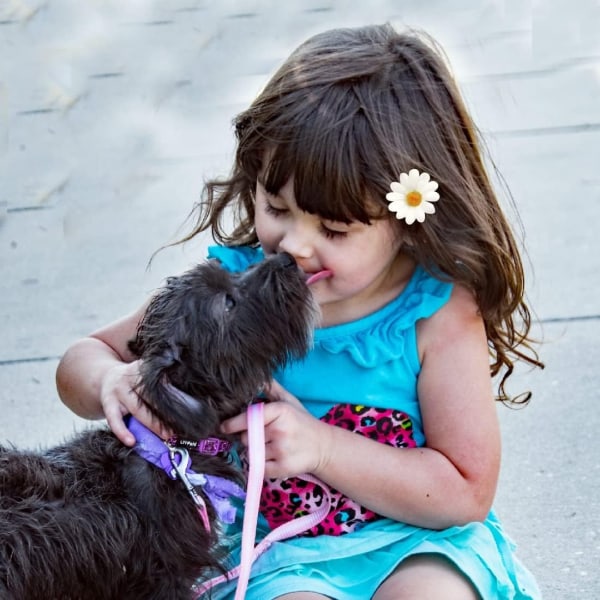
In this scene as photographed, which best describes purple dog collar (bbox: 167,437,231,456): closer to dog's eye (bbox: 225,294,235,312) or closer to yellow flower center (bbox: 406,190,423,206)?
dog's eye (bbox: 225,294,235,312)

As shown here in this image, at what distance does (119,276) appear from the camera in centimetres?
587

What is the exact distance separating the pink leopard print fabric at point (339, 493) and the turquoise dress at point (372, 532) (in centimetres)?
2

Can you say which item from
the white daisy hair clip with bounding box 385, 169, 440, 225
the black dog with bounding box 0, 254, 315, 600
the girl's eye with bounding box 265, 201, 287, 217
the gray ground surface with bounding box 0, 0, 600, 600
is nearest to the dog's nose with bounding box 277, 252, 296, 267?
the black dog with bounding box 0, 254, 315, 600

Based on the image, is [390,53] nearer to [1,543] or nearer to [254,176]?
[254,176]

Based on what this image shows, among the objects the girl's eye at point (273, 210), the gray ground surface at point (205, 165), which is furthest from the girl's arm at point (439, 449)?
the gray ground surface at point (205, 165)

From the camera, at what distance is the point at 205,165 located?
6.94 meters

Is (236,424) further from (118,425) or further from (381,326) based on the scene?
(381,326)

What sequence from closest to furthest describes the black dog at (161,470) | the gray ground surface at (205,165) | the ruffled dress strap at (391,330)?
the black dog at (161,470), the ruffled dress strap at (391,330), the gray ground surface at (205,165)

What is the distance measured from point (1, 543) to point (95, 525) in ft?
0.70

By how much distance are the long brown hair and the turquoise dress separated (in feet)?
0.47

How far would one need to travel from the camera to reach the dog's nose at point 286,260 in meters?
3.01

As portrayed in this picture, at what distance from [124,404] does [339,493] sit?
625mm

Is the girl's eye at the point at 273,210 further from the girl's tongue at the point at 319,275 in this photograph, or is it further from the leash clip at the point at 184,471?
the leash clip at the point at 184,471

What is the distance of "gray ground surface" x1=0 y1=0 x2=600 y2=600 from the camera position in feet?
14.9
